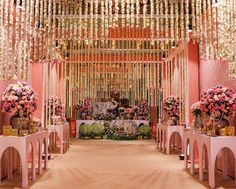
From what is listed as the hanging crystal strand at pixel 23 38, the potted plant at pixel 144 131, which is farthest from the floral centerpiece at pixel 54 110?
the potted plant at pixel 144 131

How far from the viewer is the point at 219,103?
19.1 ft

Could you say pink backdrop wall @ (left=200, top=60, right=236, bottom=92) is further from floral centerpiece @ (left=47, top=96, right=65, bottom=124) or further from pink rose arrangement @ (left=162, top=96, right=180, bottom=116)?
floral centerpiece @ (left=47, top=96, right=65, bottom=124)

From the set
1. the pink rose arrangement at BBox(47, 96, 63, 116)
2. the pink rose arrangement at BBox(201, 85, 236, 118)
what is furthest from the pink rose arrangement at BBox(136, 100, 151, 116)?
the pink rose arrangement at BBox(201, 85, 236, 118)

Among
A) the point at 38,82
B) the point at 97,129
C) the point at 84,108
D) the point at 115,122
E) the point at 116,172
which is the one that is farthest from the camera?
the point at 84,108

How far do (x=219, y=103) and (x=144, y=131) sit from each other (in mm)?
8619

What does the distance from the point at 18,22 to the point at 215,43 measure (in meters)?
3.05

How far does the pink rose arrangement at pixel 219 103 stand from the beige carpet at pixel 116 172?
1050 millimetres

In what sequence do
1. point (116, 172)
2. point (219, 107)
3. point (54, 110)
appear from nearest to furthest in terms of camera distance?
point (219, 107)
point (116, 172)
point (54, 110)

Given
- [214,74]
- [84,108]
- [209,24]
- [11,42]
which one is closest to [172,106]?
[214,74]

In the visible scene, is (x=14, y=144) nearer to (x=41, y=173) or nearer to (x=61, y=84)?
(x=41, y=173)

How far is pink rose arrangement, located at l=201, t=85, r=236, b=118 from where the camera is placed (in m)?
5.75

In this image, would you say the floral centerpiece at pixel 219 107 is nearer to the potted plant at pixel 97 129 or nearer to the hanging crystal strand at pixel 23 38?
the hanging crystal strand at pixel 23 38

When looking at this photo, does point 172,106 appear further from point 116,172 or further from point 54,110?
point 116,172

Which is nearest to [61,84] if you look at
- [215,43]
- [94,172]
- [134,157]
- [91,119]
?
[91,119]
